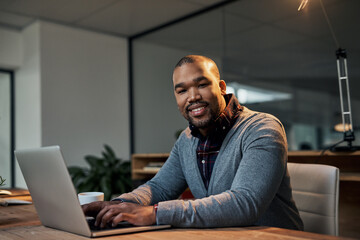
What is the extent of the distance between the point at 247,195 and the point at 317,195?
410mm

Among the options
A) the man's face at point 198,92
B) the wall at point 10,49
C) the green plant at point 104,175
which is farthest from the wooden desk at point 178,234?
the wall at point 10,49

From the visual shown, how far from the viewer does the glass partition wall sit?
10.4 feet

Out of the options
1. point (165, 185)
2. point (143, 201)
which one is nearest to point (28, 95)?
point (165, 185)

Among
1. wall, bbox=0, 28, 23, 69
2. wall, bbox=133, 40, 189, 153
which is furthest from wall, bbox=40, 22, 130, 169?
wall, bbox=0, 28, 23, 69

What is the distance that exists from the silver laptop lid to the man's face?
Result: 577mm

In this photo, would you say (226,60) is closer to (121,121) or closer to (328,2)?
(328,2)

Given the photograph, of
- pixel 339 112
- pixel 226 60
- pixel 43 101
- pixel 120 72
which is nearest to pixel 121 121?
pixel 120 72

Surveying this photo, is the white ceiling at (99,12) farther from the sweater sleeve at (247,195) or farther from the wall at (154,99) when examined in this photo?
the sweater sleeve at (247,195)

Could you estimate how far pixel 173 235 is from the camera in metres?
0.94

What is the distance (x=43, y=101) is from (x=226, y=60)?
2050 millimetres

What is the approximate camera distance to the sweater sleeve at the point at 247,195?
1.02 m

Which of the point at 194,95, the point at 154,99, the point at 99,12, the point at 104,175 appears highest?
the point at 99,12

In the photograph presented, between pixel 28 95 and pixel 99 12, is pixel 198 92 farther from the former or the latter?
pixel 28 95

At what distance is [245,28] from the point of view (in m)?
3.88
